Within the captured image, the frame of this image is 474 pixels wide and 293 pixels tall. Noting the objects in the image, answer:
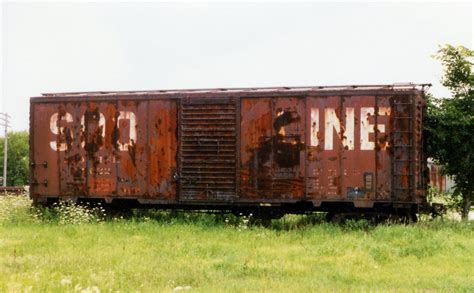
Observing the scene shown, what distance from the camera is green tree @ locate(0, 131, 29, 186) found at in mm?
75250

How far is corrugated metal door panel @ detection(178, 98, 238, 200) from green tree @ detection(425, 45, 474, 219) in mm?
5368

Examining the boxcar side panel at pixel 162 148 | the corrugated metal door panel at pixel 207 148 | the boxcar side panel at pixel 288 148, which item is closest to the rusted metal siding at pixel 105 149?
the boxcar side panel at pixel 162 148

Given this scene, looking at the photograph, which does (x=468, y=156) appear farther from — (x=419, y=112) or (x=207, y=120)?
(x=207, y=120)

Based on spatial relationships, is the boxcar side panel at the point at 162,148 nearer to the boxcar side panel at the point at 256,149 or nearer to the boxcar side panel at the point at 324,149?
the boxcar side panel at the point at 256,149

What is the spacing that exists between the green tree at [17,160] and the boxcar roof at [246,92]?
6166cm

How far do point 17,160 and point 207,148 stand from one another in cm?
6865

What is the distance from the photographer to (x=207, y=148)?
50.8 ft

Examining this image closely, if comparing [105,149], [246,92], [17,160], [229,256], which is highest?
[246,92]

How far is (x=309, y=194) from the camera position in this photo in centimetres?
1480

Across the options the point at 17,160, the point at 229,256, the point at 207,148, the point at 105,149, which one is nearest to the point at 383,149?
the point at 207,148

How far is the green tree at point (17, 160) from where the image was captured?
247 feet

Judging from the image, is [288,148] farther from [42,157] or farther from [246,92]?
[42,157]

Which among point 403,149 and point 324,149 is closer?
point 403,149

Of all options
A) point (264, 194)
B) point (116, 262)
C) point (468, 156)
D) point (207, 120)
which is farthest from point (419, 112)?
point (116, 262)
